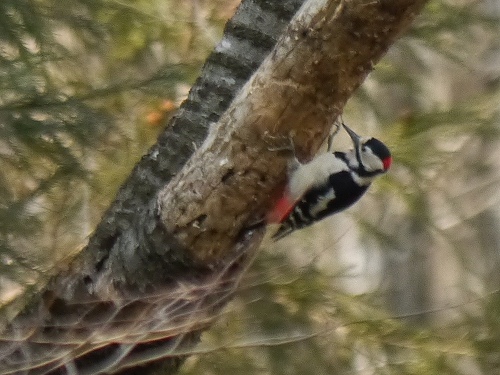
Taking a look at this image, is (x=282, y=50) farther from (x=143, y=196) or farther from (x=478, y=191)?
(x=478, y=191)

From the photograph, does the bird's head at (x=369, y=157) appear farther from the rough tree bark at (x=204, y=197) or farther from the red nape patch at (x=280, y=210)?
the rough tree bark at (x=204, y=197)

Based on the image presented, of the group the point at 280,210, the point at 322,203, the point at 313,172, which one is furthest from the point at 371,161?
the point at 280,210

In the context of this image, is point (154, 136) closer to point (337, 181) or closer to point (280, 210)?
point (337, 181)

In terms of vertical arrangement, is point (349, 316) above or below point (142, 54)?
below

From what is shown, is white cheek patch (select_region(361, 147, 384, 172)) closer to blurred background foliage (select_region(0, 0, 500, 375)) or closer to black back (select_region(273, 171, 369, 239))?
black back (select_region(273, 171, 369, 239))

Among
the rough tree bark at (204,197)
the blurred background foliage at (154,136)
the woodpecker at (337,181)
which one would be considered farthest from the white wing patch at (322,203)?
the rough tree bark at (204,197)

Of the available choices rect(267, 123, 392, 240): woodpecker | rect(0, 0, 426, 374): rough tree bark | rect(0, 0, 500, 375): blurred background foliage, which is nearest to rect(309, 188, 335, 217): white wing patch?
rect(267, 123, 392, 240): woodpecker

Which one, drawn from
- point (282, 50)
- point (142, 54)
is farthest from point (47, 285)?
point (142, 54)
